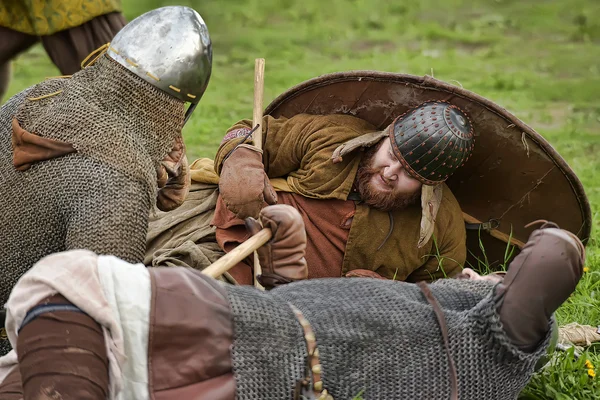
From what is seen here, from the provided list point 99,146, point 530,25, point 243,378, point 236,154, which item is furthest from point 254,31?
point 243,378

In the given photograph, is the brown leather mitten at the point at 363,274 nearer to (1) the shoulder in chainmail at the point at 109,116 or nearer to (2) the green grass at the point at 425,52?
(1) the shoulder in chainmail at the point at 109,116

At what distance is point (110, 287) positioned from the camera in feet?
7.95

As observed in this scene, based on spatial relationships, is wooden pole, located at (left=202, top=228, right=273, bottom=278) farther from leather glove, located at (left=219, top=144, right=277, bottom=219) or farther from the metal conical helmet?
leather glove, located at (left=219, top=144, right=277, bottom=219)

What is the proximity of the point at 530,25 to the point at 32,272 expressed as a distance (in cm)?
1027

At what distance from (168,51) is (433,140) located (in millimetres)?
1373

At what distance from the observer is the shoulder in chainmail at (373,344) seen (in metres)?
2.60

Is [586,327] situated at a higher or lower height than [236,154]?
lower

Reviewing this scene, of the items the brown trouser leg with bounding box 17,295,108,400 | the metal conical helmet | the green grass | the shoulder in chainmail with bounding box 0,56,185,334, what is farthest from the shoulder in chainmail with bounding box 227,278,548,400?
the green grass

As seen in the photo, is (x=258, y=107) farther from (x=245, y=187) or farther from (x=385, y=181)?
(x=385, y=181)

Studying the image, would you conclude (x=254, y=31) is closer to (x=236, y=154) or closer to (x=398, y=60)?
(x=398, y=60)

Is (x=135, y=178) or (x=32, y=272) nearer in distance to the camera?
(x=32, y=272)

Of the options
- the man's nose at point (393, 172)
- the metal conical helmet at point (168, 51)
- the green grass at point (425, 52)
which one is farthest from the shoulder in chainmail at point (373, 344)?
the green grass at point (425, 52)

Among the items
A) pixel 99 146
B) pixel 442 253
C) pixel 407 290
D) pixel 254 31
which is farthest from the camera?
pixel 254 31

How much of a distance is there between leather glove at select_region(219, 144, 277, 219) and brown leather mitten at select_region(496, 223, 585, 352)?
1.50 meters
